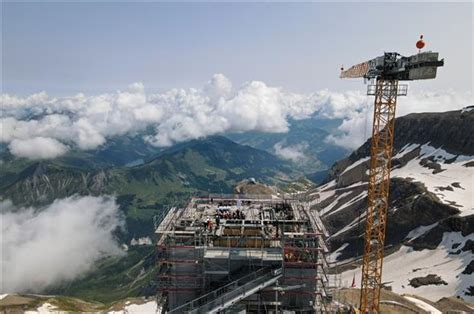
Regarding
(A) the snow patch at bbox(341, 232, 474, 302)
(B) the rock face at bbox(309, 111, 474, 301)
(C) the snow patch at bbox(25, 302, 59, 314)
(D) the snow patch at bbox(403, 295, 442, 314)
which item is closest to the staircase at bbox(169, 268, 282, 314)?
(D) the snow patch at bbox(403, 295, 442, 314)

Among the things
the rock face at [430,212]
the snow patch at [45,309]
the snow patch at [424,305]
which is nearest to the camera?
the snow patch at [424,305]

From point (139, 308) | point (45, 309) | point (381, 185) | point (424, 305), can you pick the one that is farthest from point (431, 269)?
point (45, 309)

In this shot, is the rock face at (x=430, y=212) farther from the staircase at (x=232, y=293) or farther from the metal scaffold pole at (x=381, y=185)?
the staircase at (x=232, y=293)

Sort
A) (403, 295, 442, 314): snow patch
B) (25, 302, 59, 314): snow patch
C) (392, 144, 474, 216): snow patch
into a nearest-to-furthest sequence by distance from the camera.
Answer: (403, 295, 442, 314): snow patch
(25, 302, 59, 314): snow patch
(392, 144, 474, 216): snow patch

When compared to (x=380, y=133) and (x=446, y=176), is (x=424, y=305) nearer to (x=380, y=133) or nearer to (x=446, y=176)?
(x=380, y=133)

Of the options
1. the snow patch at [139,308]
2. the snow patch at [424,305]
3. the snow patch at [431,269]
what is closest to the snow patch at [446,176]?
the snow patch at [431,269]

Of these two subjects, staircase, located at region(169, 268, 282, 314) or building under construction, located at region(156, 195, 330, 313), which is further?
building under construction, located at region(156, 195, 330, 313)

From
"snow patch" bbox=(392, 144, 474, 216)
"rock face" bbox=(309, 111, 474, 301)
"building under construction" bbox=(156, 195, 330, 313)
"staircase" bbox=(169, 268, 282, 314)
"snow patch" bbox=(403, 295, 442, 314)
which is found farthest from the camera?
"snow patch" bbox=(392, 144, 474, 216)

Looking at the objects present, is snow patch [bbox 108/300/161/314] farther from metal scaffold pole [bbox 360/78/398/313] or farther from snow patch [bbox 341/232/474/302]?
metal scaffold pole [bbox 360/78/398/313]
